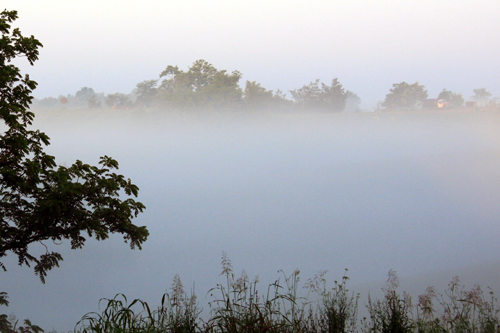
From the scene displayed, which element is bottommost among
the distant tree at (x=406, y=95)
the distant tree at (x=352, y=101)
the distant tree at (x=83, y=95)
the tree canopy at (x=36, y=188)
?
the tree canopy at (x=36, y=188)

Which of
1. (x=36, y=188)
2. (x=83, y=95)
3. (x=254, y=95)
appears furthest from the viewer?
(x=83, y=95)

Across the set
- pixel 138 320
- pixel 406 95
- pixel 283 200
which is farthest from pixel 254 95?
pixel 138 320

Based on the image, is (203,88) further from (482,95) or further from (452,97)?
(482,95)

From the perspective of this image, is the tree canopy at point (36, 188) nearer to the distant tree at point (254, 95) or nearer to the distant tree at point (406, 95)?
the distant tree at point (254, 95)

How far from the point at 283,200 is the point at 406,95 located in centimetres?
3819

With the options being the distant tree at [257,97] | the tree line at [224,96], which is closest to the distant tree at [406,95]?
the tree line at [224,96]

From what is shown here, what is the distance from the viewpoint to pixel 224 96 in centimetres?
5766

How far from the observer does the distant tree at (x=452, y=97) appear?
85.1 m

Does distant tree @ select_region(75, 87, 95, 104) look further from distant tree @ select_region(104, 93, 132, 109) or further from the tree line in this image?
distant tree @ select_region(104, 93, 132, 109)

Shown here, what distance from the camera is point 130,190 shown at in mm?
6227

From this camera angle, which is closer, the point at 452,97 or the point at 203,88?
the point at 203,88

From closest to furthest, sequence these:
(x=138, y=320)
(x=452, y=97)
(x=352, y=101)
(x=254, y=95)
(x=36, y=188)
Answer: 1. (x=138, y=320)
2. (x=36, y=188)
3. (x=254, y=95)
4. (x=452, y=97)
5. (x=352, y=101)

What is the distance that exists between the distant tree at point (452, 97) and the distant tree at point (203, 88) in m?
49.0

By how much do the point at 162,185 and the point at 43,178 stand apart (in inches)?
2406
